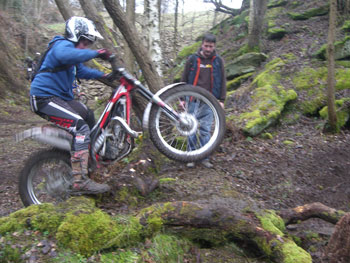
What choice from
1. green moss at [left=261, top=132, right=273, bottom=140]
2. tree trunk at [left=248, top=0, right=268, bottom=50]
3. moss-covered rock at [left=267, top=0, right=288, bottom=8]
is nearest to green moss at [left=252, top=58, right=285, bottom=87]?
tree trunk at [left=248, top=0, right=268, bottom=50]

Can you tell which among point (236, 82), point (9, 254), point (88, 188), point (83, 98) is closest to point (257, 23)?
point (236, 82)

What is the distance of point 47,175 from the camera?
378cm

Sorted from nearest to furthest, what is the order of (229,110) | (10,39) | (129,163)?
(129,163)
(229,110)
(10,39)

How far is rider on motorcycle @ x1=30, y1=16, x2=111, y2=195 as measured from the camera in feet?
11.5

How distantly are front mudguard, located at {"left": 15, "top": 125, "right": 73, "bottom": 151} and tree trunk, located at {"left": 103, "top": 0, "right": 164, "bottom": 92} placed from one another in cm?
200

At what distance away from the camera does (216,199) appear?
360 centimetres

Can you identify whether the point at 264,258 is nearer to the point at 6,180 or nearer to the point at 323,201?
the point at 323,201

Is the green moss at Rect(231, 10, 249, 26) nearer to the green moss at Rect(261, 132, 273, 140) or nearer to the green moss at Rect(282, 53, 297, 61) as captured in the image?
the green moss at Rect(282, 53, 297, 61)

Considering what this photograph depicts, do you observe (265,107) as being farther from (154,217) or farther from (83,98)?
(83,98)

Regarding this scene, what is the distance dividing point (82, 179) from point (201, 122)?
186cm

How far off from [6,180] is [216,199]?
4.66m

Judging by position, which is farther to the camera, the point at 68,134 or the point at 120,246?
the point at 68,134

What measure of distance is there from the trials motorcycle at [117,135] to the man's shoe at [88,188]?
36 cm

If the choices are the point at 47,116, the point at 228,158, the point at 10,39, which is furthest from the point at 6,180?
the point at 10,39
